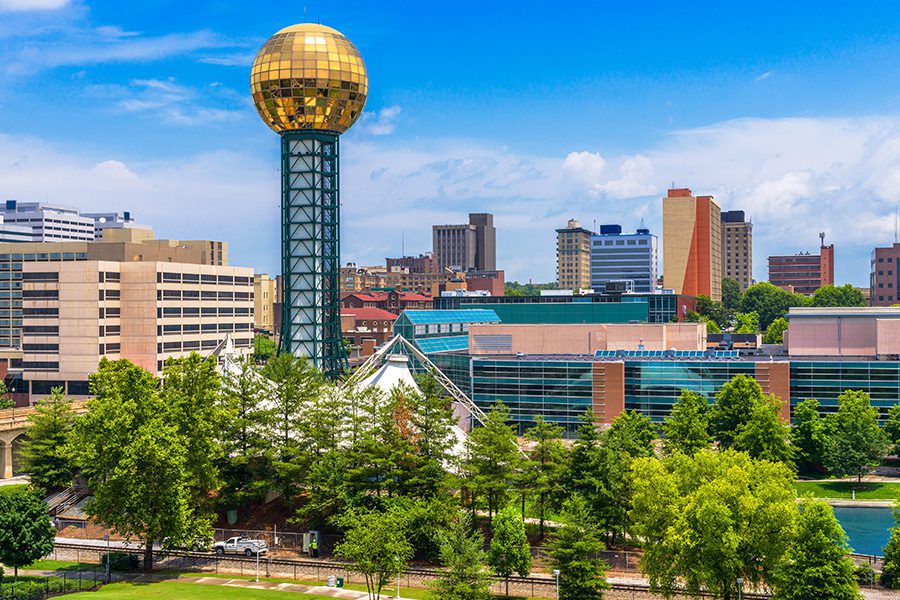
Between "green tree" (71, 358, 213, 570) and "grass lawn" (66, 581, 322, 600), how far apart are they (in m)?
3.52

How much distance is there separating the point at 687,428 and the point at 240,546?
1540 inches

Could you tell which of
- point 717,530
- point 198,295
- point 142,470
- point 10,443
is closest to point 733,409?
point 717,530

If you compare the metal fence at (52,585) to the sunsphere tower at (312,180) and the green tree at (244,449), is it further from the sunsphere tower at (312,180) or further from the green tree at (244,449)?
the sunsphere tower at (312,180)

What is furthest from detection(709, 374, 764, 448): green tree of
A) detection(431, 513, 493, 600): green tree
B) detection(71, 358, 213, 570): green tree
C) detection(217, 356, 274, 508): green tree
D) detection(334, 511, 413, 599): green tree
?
detection(71, 358, 213, 570): green tree

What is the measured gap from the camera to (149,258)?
14188 cm

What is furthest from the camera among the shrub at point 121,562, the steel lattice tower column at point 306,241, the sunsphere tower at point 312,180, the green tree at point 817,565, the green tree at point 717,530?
the steel lattice tower column at point 306,241

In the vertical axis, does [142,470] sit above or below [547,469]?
above

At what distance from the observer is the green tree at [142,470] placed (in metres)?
61.6

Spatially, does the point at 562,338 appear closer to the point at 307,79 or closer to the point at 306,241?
the point at 306,241

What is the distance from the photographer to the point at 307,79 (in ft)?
372

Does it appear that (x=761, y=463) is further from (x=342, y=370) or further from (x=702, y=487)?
(x=342, y=370)

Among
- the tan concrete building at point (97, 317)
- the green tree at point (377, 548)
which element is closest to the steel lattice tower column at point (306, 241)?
the tan concrete building at point (97, 317)

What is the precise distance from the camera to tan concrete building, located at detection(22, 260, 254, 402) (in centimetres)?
12725

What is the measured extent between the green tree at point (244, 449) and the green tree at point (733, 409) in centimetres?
4176
